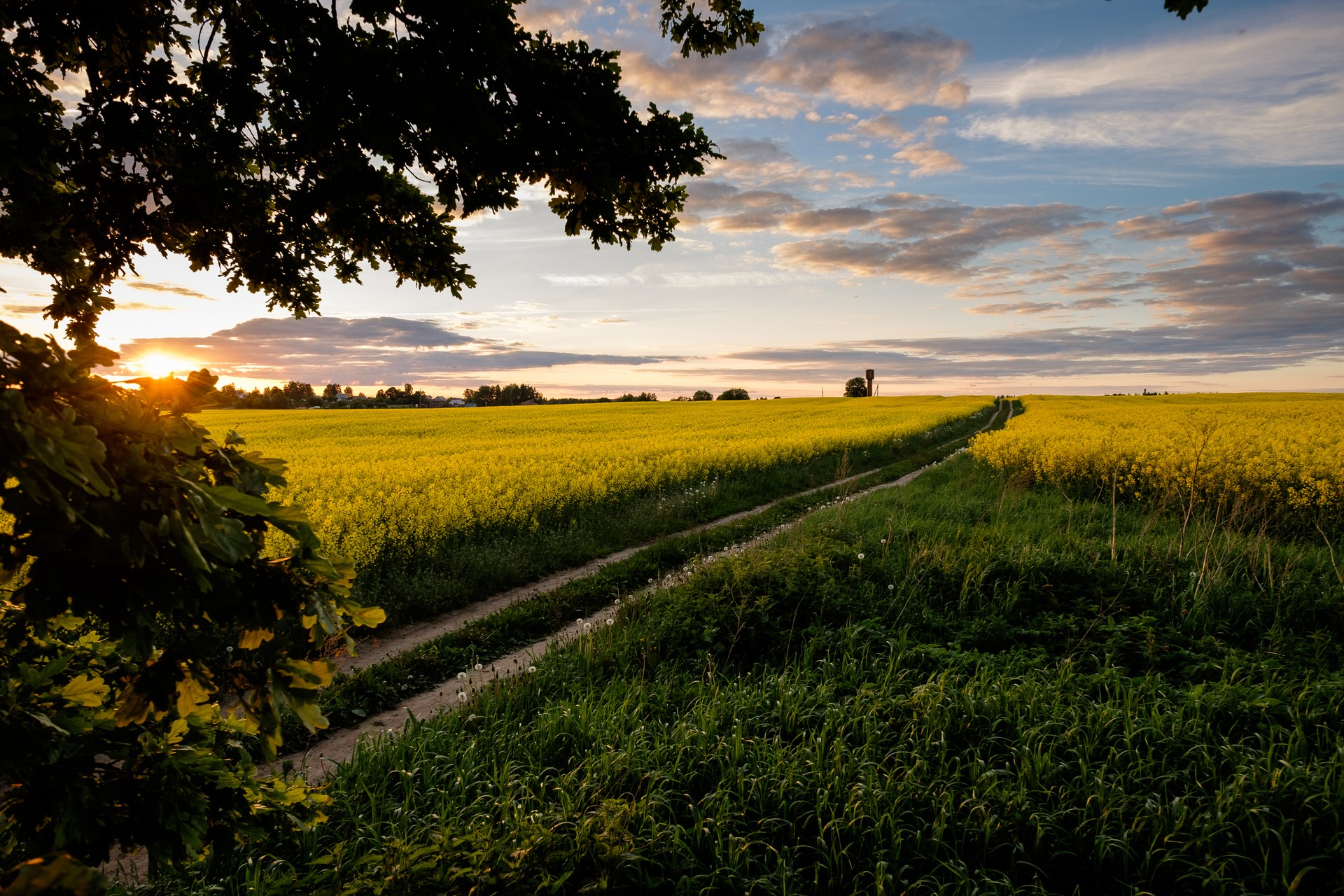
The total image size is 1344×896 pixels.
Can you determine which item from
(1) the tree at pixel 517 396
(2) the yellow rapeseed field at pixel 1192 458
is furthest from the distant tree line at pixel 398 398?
(2) the yellow rapeseed field at pixel 1192 458

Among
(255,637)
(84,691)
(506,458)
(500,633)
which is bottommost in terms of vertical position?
(500,633)

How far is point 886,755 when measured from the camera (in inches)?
158

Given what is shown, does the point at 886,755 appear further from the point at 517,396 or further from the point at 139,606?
the point at 517,396

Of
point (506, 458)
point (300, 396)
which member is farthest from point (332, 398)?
point (506, 458)

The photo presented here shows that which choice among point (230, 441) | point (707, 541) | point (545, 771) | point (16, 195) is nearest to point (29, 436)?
point (230, 441)

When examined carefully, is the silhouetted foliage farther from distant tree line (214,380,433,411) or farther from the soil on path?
the soil on path

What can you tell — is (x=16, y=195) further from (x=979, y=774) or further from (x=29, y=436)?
(x=979, y=774)

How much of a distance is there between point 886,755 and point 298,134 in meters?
5.63

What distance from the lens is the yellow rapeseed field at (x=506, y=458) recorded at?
11.6 metres

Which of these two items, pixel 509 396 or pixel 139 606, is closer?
pixel 139 606

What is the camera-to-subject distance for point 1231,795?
12.0 feet

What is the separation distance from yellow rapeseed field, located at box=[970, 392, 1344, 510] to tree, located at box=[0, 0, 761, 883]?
8.54m

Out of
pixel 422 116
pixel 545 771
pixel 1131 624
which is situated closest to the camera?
pixel 422 116

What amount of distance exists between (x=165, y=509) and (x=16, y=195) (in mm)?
3016
